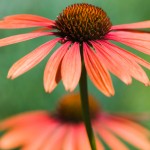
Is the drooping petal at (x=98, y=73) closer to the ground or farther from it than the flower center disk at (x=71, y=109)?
farther from it

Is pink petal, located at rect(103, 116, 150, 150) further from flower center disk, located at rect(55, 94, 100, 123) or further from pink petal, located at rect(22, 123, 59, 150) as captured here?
pink petal, located at rect(22, 123, 59, 150)

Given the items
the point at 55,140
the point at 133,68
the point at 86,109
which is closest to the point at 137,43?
the point at 133,68

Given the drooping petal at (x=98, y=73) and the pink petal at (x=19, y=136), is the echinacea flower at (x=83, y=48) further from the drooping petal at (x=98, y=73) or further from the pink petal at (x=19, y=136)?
the pink petal at (x=19, y=136)

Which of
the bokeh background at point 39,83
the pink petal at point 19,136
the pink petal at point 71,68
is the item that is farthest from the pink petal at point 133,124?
the pink petal at point 71,68

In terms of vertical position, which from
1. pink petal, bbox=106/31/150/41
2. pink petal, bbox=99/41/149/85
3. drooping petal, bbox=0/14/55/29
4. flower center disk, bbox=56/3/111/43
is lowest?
pink petal, bbox=99/41/149/85

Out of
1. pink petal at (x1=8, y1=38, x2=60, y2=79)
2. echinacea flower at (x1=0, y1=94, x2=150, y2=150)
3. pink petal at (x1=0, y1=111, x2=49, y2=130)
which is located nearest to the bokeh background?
pink petal at (x1=0, y1=111, x2=49, y2=130)

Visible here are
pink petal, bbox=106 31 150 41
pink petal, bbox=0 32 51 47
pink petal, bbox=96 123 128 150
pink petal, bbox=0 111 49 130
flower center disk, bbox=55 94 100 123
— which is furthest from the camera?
flower center disk, bbox=55 94 100 123

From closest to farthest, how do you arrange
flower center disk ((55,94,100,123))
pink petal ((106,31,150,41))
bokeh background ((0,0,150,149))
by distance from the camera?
pink petal ((106,31,150,41))
flower center disk ((55,94,100,123))
bokeh background ((0,0,150,149))
